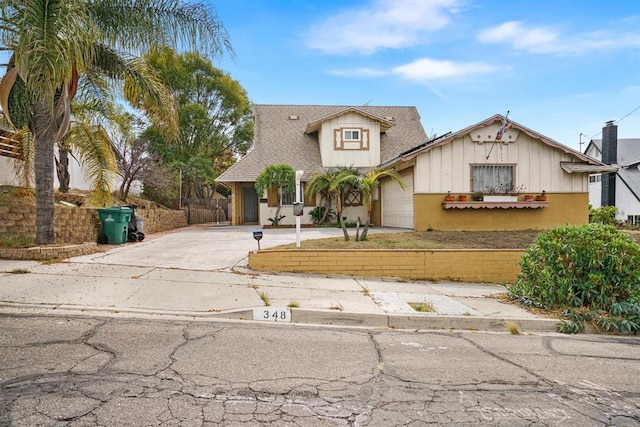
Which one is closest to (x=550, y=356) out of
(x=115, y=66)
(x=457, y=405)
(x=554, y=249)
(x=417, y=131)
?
(x=457, y=405)

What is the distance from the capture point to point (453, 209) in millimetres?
15594

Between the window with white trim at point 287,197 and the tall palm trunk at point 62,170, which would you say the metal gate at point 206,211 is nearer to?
the window with white trim at point 287,197

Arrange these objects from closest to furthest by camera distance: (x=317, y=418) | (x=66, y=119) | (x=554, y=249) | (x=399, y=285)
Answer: (x=317, y=418), (x=554, y=249), (x=399, y=285), (x=66, y=119)

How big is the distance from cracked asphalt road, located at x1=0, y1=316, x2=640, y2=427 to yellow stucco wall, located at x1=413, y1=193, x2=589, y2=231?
1029cm

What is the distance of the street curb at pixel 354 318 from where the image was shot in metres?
5.73

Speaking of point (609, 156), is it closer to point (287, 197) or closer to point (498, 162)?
point (498, 162)

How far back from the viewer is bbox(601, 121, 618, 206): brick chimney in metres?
25.7

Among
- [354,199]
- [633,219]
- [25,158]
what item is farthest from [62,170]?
[633,219]

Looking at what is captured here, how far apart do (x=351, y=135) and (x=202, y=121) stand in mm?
12373

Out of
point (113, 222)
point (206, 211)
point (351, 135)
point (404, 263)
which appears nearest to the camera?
point (404, 263)

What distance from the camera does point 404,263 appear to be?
9.41 m

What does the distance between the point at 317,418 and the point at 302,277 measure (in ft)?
18.9

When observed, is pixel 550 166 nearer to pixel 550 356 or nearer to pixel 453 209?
pixel 453 209

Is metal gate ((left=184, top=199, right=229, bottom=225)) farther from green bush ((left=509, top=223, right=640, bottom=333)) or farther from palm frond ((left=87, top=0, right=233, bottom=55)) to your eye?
green bush ((left=509, top=223, right=640, bottom=333))
